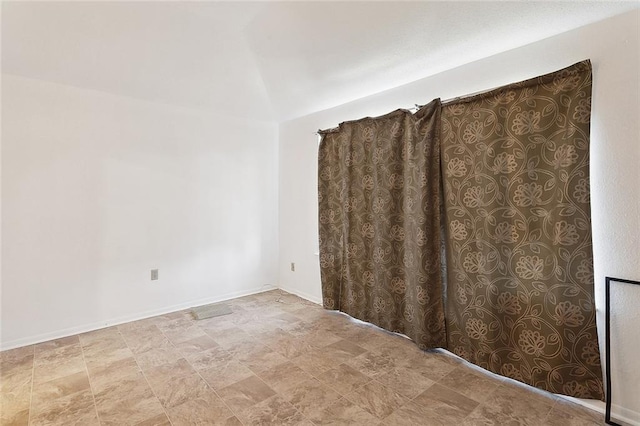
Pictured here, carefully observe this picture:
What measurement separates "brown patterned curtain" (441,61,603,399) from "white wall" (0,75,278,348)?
8.74 ft

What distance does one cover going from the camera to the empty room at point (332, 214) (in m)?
1.84

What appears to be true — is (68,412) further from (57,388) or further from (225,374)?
(225,374)

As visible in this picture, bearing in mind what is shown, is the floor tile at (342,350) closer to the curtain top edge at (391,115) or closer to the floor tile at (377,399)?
the floor tile at (377,399)

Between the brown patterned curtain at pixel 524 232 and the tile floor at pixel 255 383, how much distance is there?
0.27 m

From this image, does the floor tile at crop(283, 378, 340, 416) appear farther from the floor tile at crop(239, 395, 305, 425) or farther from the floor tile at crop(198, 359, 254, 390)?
the floor tile at crop(198, 359, 254, 390)

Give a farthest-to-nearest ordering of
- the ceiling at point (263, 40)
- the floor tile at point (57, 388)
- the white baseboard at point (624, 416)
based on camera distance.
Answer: the ceiling at point (263, 40), the floor tile at point (57, 388), the white baseboard at point (624, 416)

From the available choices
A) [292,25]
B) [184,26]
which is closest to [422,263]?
[292,25]

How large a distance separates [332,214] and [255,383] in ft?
6.26

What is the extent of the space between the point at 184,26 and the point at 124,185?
1.69 m

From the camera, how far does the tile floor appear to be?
5.94ft

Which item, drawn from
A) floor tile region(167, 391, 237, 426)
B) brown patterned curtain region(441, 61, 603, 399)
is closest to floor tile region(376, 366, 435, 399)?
brown patterned curtain region(441, 61, 603, 399)

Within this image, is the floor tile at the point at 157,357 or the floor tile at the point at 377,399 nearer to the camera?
the floor tile at the point at 377,399

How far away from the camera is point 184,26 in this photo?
102 inches

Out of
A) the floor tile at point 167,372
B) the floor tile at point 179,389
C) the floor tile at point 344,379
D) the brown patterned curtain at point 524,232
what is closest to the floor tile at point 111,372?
the floor tile at point 167,372
